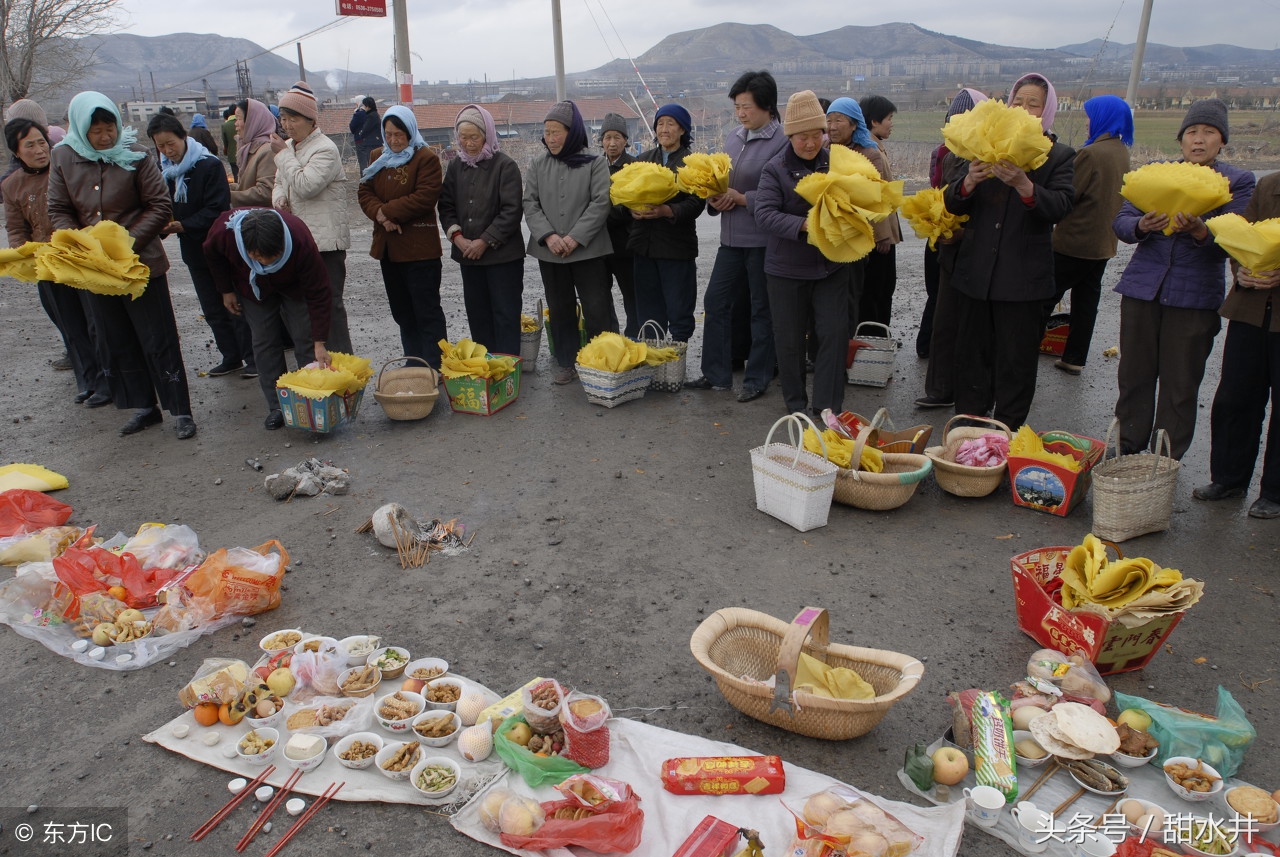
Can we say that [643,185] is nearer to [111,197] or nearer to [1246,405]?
[111,197]

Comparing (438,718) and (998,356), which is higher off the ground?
(998,356)

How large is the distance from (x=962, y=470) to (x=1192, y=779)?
2125mm

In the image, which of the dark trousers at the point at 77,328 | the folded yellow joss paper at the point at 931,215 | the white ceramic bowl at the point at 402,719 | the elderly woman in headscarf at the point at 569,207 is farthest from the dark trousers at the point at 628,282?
the white ceramic bowl at the point at 402,719

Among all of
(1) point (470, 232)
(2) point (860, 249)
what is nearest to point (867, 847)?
(2) point (860, 249)

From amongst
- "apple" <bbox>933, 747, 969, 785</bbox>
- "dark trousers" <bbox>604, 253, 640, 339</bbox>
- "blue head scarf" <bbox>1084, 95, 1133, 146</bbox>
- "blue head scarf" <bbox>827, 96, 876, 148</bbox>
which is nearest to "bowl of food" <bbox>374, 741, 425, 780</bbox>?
"apple" <bbox>933, 747, 969, 785</bbox>

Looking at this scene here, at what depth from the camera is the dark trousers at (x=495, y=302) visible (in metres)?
6.37

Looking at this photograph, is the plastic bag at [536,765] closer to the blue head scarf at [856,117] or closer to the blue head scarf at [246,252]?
the blue head scarf at [246,252]

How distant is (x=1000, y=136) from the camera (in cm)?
432

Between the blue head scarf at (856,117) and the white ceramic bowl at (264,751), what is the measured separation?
5.23 meters

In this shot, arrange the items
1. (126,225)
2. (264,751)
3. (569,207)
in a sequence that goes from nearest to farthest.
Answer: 1. (264,751)
2. (126,225)
3. (569,207)

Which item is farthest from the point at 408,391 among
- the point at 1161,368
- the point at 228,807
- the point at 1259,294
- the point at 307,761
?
the point at 1259,294

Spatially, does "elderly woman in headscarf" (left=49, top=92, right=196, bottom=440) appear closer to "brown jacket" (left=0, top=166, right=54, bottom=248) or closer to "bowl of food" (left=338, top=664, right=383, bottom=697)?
"brown jacket" (left=0, top=166, right=54, bottom=248)

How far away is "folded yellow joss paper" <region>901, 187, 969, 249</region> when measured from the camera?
5145mm

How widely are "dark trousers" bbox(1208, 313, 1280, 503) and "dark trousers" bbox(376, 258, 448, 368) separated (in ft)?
15.5
